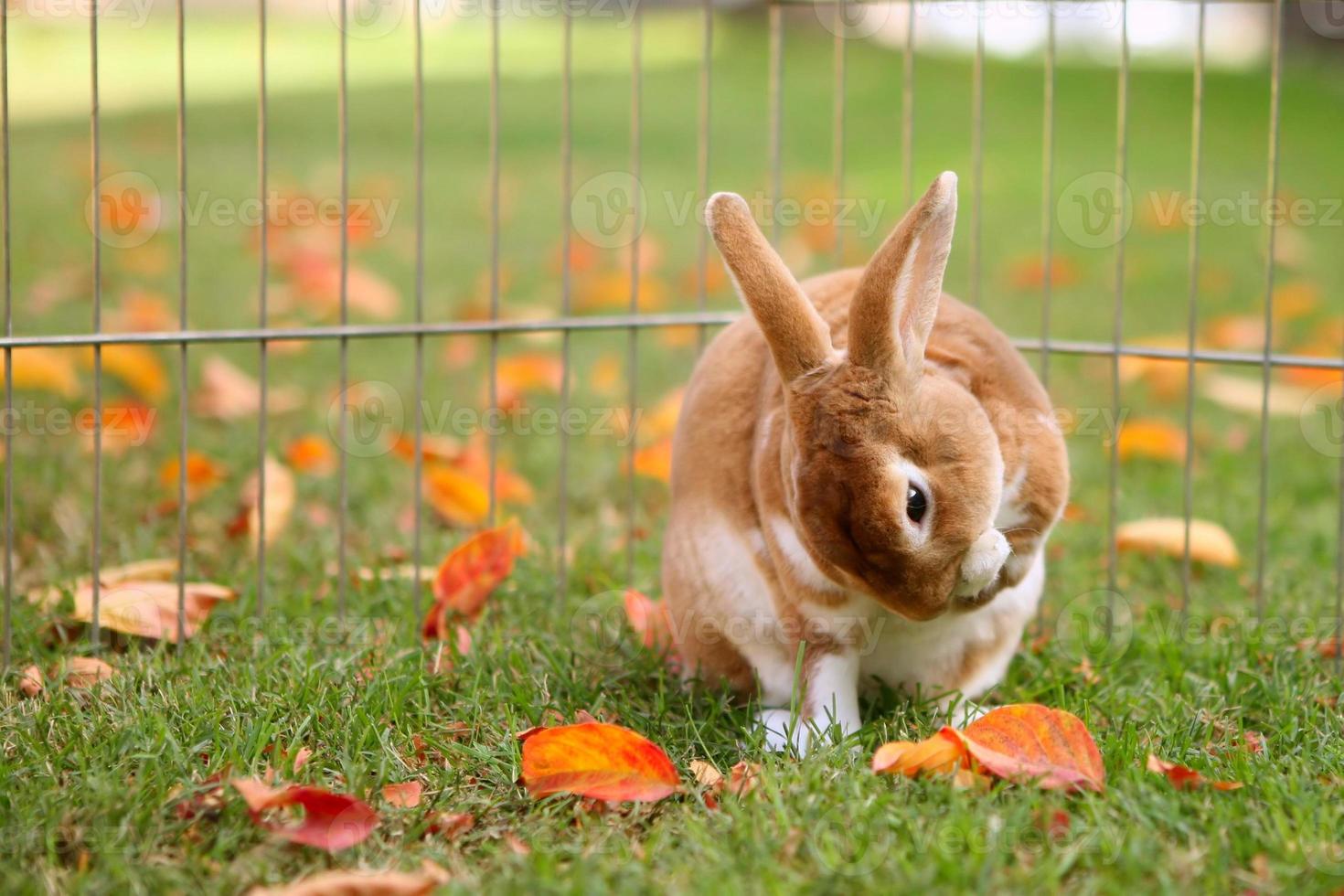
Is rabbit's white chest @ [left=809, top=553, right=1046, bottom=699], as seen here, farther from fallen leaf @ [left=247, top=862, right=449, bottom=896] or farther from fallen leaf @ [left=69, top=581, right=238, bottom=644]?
fallen leaf @ [left=69, top=581, right=238, bottom=644]

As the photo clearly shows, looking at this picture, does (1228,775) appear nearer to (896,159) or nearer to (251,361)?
(251,361)

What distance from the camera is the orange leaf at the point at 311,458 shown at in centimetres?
378

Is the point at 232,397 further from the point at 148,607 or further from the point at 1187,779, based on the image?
the point at 1187,779

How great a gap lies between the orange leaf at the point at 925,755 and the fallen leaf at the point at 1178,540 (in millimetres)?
1262

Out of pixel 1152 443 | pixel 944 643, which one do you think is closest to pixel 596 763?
pixel 944 643

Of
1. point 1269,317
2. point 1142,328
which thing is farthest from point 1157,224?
point 1269,317

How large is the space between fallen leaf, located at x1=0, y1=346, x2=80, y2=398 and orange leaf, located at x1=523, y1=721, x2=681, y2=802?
2.44 m

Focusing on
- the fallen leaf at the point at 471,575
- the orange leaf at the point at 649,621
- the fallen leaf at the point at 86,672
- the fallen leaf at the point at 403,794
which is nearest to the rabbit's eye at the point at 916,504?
the orange leaf at the point at 649,621

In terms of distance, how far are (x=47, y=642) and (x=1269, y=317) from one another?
2.61m

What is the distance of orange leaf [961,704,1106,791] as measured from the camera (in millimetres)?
2127

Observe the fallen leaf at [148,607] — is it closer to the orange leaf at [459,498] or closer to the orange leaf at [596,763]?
the orange leaf at [459,498]

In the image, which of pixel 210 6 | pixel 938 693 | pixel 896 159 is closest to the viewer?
pixel 938 693

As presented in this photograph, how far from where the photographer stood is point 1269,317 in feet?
9.41

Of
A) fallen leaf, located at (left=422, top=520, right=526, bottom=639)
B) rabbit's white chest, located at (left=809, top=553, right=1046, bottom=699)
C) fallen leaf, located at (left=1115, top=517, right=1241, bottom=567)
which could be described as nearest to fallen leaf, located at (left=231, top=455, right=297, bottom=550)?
fallen leaf, located at (left=422, top=520, right=526, bottom=639)
